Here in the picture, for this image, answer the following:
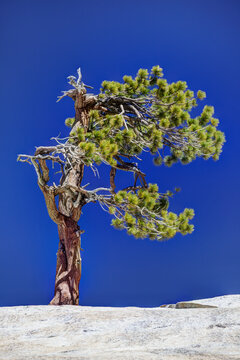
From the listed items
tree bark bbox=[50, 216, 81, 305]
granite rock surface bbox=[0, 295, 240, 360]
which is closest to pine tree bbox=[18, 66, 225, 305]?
tree bark bbox=[50, 216, 81, 305]

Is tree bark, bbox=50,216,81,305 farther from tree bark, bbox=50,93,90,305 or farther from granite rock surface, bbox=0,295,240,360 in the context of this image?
granite rock surface, bbox=0,295,240,360

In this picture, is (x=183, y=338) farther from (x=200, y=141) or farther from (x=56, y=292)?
(x=200, y=141)

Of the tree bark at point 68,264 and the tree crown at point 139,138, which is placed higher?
the tree crown at point 139,138

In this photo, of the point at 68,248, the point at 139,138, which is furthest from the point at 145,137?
the point at 68,248

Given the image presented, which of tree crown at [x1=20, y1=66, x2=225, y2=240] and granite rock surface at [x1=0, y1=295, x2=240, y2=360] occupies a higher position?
tree crown at [x1=20, y1=66, x2=225, y2=240]

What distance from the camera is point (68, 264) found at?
870 centimetres

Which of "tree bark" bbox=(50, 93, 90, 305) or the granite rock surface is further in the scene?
"tree bark" bbox=(50, 93, 90, 305)

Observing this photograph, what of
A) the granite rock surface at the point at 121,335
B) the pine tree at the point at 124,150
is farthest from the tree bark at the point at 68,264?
the granite rock surface at the point at 121,335

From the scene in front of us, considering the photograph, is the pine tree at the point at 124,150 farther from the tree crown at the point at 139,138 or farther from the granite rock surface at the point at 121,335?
the granite rock surface at the point at 121,335

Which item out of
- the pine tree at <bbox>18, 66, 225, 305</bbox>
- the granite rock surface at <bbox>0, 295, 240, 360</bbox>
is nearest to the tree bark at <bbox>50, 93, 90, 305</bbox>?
the pine tree at <bbox>18, 66, 225, 305</bbox>

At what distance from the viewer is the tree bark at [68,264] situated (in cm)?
844

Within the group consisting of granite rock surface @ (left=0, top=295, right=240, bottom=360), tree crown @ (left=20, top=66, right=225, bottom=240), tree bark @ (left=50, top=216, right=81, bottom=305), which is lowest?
granite rock surface @ (left=0, top=295, right=240, bottom=360)

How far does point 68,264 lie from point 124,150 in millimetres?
3256

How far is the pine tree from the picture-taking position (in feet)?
26.7
